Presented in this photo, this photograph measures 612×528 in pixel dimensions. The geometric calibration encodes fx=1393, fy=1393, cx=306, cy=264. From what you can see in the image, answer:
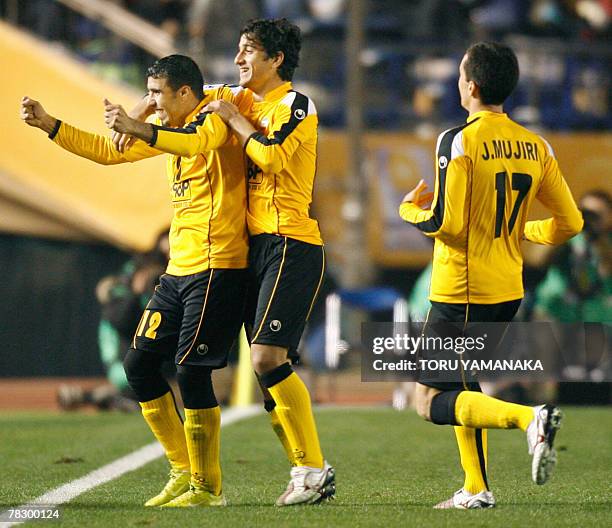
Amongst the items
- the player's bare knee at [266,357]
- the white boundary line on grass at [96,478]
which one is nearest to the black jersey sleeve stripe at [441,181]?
the player's bare knee at [266,357]

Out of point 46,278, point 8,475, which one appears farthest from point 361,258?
point 8,475

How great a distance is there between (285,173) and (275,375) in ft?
2.84

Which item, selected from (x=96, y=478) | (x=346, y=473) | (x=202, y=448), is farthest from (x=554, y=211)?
(x=96, y=478)

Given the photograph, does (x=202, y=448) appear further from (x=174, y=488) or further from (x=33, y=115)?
(x=33, y=115)

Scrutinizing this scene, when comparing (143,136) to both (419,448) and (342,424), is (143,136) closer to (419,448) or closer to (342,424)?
(419,448)

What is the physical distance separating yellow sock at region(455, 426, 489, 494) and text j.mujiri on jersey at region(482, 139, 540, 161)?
114 centimetres

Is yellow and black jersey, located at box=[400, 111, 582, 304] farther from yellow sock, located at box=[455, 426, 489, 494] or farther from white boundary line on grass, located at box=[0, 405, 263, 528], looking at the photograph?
white boundary line on grass, located at box=[0, 405, 263, 528]

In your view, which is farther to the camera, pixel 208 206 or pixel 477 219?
pixel 208 206

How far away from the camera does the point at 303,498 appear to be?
5898 mm

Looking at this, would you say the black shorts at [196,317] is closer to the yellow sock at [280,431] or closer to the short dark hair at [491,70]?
the yellow sock at [280,431]

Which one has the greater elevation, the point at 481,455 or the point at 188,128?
the point at 188,128

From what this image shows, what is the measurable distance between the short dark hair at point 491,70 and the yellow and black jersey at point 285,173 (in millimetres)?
718

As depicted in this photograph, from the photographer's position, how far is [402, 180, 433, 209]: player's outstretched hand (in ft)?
19.8

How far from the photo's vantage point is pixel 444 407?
5.65m
